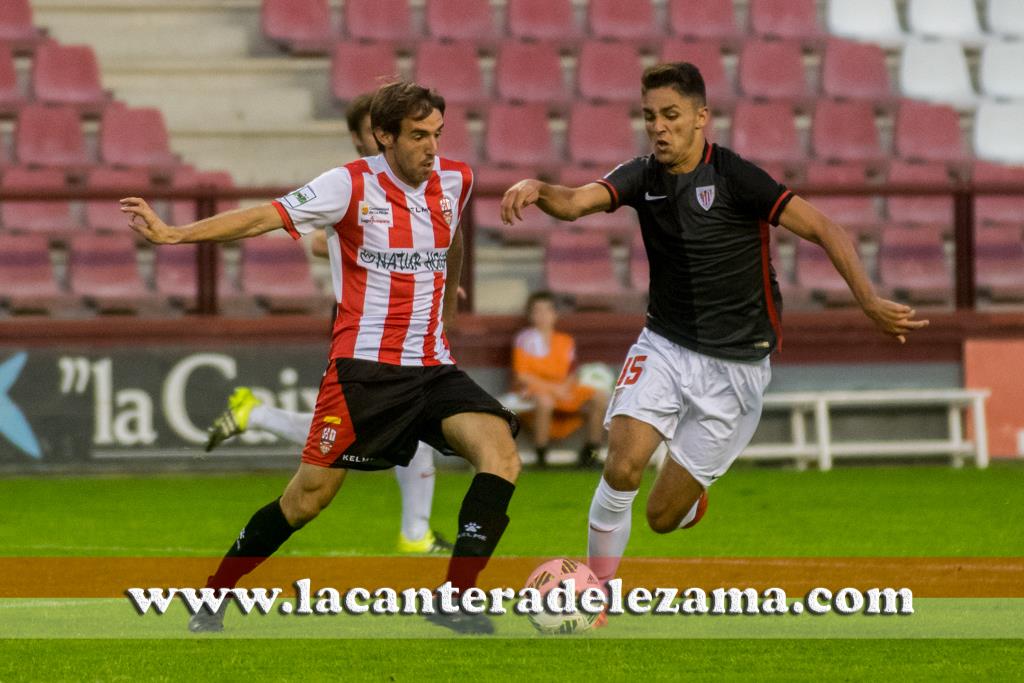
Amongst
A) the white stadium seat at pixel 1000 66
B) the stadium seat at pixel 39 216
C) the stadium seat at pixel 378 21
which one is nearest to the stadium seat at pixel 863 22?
the white stadium seat at pixel 1000 66

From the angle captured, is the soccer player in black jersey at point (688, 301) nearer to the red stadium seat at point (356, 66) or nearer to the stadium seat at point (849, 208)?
the stadium seat at point (849, 208)

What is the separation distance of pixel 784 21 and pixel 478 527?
1266cm

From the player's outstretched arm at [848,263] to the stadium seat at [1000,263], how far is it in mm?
7602

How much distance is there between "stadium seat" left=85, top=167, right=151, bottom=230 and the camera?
14.1 m

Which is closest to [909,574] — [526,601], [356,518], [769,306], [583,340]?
[769,306]

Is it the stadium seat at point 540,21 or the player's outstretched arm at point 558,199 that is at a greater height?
the stadium seat at point 540,21

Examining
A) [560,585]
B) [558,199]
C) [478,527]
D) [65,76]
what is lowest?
[560,585]

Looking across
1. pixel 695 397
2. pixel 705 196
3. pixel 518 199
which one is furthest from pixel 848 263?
pixel 518 199

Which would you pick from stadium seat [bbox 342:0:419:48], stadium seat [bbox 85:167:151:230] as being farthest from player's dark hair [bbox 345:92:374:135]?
stadium seat [bbox 342:0:419:48]

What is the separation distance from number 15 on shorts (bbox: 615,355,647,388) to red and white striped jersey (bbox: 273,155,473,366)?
72 centimetres

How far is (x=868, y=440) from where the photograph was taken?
13375mm

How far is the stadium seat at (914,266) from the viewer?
13.8 m

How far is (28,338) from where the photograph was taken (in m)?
12.9

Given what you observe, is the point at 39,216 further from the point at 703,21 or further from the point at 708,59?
the point at 703,21
